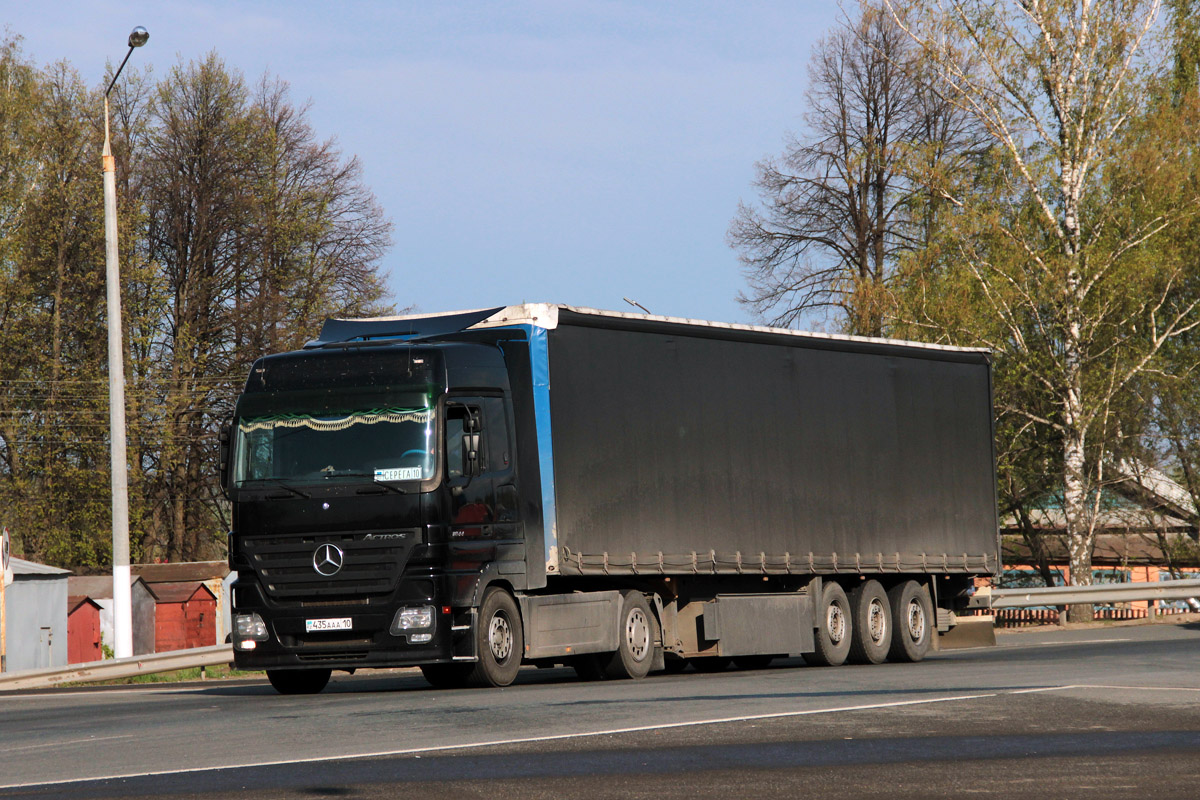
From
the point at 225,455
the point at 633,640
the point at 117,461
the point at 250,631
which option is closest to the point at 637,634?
the point at 633,640

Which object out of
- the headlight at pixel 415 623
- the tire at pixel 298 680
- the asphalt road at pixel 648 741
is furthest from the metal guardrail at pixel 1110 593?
the headlight at pixel 415 623

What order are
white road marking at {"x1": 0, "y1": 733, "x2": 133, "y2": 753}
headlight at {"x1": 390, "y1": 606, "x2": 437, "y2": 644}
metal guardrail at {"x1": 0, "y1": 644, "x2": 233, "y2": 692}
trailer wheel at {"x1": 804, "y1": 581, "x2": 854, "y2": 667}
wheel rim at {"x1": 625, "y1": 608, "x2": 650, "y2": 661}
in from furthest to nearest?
metal guardrail at {"x1": 0, "y1": 644, "x2": 233, "y2": 692}
trailer wheel at {"x1": 804, "y1": 581, "x2": 854, "y2": 667}
wheel rim at {"x1": 625, "y1": 608, "x2": 650, "y2": 661}
headlight at {"x1": 390, "y1": 606, "x2": 437, "y2": 644}
white road marking at {"x1": 0, "y1": 733, "x2": 133, "y2": 753}

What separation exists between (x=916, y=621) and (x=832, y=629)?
1.88m

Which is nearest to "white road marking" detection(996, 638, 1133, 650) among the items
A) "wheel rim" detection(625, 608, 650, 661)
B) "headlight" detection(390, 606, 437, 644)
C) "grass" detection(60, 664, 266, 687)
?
"wheel rim" detection(625, 608, 650, 661)

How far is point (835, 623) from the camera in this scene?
18.9 m

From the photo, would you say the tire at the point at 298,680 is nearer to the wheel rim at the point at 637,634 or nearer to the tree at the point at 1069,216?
the wheel rim at the point at 637,634

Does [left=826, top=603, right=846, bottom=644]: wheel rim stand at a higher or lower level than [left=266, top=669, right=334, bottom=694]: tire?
higher

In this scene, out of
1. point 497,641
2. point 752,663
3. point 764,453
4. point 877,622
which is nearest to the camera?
point 497,641

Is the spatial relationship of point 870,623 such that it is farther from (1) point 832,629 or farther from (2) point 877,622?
(1) point 832,629

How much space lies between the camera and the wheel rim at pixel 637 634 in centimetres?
1617

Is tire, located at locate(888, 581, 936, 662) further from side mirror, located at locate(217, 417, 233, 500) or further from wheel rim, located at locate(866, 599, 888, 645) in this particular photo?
side mirror, located at locate(217, 417, 233, 500)

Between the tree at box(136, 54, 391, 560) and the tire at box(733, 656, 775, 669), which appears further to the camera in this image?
the tree at box(136, 54, 391, 560)

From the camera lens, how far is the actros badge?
1412cm

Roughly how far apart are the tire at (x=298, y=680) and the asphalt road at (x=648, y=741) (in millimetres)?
607
